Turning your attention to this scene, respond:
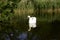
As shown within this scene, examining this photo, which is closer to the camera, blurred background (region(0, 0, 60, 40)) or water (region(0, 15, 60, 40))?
water (region(0, 15, 60, 40))

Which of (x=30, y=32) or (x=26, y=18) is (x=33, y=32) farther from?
(x=26, y=18)

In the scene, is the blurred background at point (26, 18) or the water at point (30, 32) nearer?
the water at point (30, 32)

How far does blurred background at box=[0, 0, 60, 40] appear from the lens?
14828 millimetres

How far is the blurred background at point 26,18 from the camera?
48.6 ft

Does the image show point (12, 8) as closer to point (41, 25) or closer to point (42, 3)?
point (42, 3)

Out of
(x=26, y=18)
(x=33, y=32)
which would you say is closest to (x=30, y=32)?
(x=33, y=32)

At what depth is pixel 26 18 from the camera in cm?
1883

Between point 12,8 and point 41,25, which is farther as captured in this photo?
point 12,8

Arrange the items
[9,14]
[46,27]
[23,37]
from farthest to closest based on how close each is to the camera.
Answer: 1. [9,14]
2. [46,27]
3. [23,37]

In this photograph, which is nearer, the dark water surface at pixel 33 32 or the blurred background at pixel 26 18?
the dark water surface at pixel 33 32

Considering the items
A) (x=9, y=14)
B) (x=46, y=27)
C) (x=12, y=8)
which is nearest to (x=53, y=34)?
(x=46, y=27)

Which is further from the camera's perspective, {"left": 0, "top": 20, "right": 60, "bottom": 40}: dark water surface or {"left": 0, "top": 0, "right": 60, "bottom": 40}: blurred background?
{"left": 0, "top": 0, "right": 60, "bottom": 40}: blurred background

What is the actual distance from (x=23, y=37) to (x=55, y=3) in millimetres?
8542

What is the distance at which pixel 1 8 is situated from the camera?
19.9 meters
